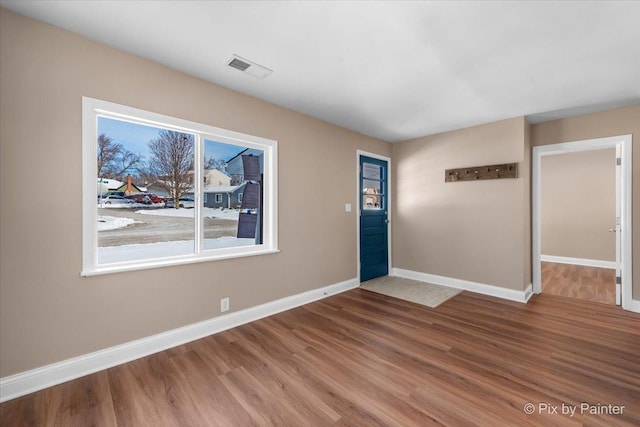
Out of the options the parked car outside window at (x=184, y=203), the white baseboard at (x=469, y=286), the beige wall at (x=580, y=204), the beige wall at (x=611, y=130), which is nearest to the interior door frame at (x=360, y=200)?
the white baseboard at (x=469, y=286)

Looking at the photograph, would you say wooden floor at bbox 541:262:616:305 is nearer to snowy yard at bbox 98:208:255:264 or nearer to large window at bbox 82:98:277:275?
large window at bbox 82:98:277:275

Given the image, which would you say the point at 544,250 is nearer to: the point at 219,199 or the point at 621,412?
the point at 621,412

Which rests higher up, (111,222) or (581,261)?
(111,222)

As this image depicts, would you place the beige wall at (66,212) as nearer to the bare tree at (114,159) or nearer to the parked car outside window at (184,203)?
the bare tree at (114,159)

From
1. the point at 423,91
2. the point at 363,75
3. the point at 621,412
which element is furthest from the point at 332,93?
the point at 621,412

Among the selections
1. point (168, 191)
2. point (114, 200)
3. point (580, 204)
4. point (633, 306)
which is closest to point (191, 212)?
point (168, 191)

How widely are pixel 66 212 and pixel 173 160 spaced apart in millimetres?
933

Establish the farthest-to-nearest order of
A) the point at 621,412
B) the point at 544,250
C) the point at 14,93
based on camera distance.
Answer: the point at 544,250, the point at 14,93, the point at 621,412

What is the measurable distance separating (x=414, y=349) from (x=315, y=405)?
1.11 metres

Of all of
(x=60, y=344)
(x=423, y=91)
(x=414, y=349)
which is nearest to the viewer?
(x=60, y=344)

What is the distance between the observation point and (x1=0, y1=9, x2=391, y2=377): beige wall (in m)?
1.81

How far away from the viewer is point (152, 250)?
2512mm

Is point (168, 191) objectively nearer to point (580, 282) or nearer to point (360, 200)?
point (360, 200)

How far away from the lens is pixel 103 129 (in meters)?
2.24
